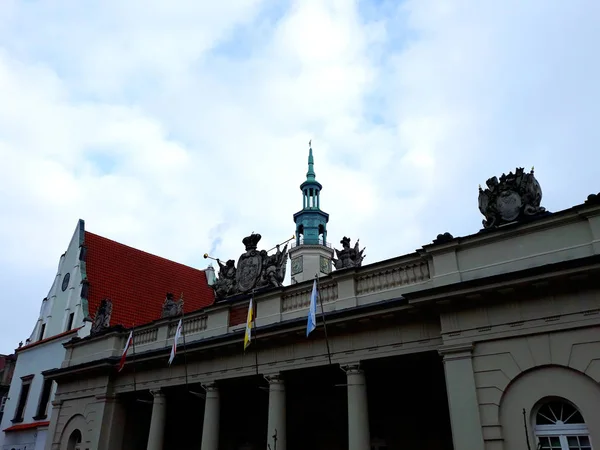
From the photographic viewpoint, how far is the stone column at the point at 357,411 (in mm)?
12891

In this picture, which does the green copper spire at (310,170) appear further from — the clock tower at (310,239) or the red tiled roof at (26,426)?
the red tiled roof at (26,426)

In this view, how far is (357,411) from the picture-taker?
13188mm

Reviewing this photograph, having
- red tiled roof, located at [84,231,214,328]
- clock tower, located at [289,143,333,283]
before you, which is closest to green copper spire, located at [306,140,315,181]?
clock tower, located at [289,143,333,283]

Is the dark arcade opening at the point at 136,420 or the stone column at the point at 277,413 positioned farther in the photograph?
the dark arcade opening at the point at 136,420

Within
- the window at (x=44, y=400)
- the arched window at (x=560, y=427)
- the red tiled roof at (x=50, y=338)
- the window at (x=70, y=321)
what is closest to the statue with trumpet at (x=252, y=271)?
the arched window at (x=560, y=427)

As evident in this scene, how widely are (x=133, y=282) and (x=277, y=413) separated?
17901 millimetres

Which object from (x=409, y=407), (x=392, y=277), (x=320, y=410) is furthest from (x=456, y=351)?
(x=320, y=410)

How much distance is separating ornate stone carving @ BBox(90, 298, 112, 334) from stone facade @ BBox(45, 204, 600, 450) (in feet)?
11.8

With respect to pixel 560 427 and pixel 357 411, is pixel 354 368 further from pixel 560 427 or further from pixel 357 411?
pixel 560 427

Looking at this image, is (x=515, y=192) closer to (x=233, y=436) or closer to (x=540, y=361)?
(x=540, y=361)

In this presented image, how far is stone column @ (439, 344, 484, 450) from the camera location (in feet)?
35.8

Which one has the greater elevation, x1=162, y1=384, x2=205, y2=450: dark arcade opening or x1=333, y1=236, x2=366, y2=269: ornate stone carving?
x1=333, y1=236, x2=366, y2=269: ornate stone carving

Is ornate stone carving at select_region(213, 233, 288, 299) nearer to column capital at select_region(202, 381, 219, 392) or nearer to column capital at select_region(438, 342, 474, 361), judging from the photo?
column capital at select_region(202, 381, 219, 392)

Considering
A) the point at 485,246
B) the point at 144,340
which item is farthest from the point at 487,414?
the point at 144,340
